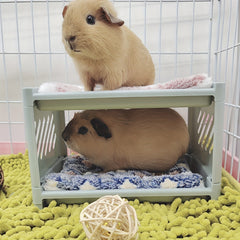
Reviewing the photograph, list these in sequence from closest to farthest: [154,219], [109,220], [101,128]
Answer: [109,220] → [154,219] → [101,128]

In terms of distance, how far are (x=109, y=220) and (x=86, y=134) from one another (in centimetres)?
47

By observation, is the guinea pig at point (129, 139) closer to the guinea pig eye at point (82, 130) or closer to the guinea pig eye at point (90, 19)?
the guinea pig eye at point (82, 130)

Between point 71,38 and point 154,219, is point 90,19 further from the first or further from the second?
point 154,219

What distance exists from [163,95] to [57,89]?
0.34 metres

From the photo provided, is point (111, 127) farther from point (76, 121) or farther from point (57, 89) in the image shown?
point (57, 89)

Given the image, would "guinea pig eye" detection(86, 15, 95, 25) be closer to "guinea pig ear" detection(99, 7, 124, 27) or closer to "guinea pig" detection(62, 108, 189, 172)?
"guinea pig ear" detection(99, 7, 124, 27)

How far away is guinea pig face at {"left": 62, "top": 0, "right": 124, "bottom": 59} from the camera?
702 millimetres

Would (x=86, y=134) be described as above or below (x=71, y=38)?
below

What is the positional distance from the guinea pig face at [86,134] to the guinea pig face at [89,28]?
0.86 feet

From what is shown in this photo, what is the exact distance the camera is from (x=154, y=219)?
0.67m

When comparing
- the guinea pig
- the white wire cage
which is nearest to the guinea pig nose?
the guinea pig

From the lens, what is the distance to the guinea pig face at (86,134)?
2.92 feet

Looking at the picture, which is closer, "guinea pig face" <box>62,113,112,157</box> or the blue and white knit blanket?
the blue and white knit blanket

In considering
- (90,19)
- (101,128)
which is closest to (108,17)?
(90,19)
